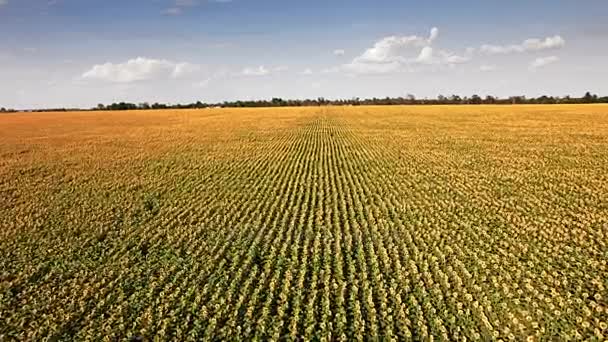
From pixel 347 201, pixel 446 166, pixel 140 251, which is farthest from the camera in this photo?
pixel 446 166

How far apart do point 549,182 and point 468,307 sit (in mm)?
12914

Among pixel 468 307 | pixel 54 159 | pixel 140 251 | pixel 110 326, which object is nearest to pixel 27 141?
pixel 54 159

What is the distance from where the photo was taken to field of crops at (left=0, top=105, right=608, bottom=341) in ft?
25.1

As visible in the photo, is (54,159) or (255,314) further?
(54,159)

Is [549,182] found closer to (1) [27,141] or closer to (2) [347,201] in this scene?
(2) [347,201]

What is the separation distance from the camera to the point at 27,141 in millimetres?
42719

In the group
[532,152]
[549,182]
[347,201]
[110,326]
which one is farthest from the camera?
[532,152]

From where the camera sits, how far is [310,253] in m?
10.8

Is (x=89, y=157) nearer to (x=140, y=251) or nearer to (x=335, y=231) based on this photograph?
(x=140, y=251)

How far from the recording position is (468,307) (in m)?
7.99

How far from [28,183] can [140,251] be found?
43.7ft

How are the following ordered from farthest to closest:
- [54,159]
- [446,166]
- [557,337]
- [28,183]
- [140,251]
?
1. [54,159]
2. [446,166]
3. [28,183]
4. [140,251]
5. [557,337]

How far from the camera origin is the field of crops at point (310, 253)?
25.1 feet

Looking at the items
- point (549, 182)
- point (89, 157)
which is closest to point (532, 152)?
point (549, 182)
